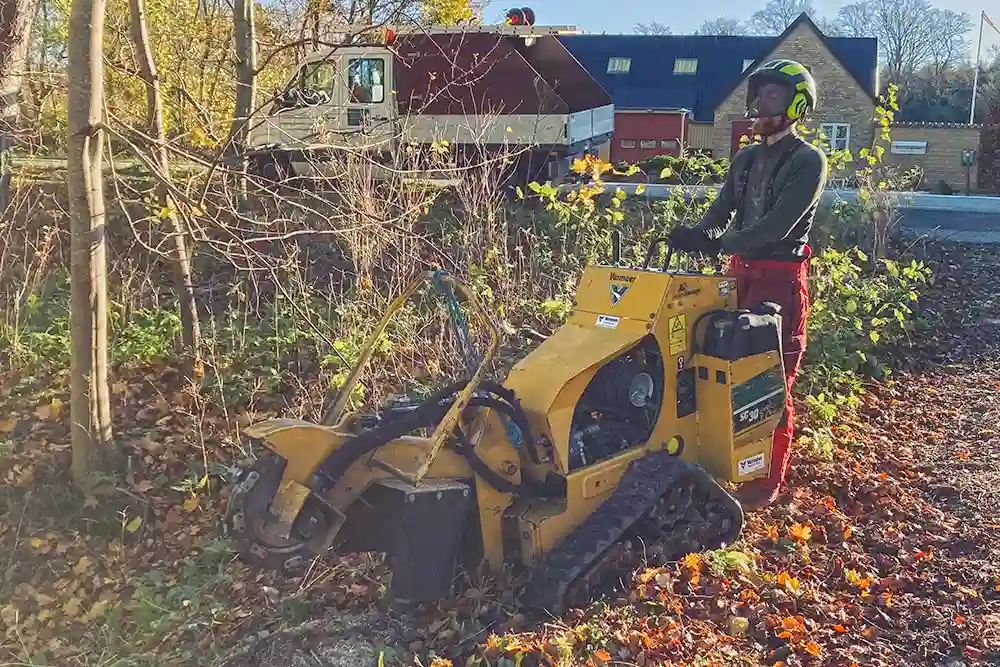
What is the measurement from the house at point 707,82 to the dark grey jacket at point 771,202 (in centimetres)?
2231

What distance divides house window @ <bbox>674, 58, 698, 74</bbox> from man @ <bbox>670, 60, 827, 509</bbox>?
32.5 meters

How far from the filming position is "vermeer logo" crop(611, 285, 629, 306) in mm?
4855

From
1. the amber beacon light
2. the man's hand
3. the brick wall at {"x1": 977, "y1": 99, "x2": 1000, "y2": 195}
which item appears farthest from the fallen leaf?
the brick wall at {"x1": 977, "y1": 99, "x2": 1000, "y2": 195}

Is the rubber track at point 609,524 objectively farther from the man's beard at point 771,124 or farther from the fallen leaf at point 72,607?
the fallen leaf at point 72,607

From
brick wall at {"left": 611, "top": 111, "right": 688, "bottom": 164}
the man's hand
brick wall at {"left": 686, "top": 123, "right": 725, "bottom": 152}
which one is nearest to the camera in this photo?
the man's hand

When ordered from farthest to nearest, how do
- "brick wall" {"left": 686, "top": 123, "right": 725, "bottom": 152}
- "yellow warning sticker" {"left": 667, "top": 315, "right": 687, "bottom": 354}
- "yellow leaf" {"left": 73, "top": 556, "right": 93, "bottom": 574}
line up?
"brick wall" {"left": 686, "top": 123, "right": 725, "bottom": 152} < "yellow leaf" {"left": 73, "top": 556, "right": 93, "bottom": 574} < "yellow warning sticker" {"left": 667, "top": 315, "right": 687, "bottom": 354}

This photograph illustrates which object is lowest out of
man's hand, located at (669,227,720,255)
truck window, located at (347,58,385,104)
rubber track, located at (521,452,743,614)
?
rubber track, located at (521,452,743,614)

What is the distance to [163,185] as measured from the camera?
256 inches

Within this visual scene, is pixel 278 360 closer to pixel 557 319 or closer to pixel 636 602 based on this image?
pixel 557 319

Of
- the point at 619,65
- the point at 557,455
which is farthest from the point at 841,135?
the point at 557,455

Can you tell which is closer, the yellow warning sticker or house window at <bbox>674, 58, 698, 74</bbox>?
the yellow warning sticker

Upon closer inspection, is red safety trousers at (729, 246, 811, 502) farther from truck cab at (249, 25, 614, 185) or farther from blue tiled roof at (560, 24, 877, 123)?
blue tiled roof at (560, 24, 877, 123)

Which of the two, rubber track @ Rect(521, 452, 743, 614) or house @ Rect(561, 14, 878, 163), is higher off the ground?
house @ Rect(561, 14, 878, 163)

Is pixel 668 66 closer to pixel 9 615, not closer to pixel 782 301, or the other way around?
pixel 782 301
